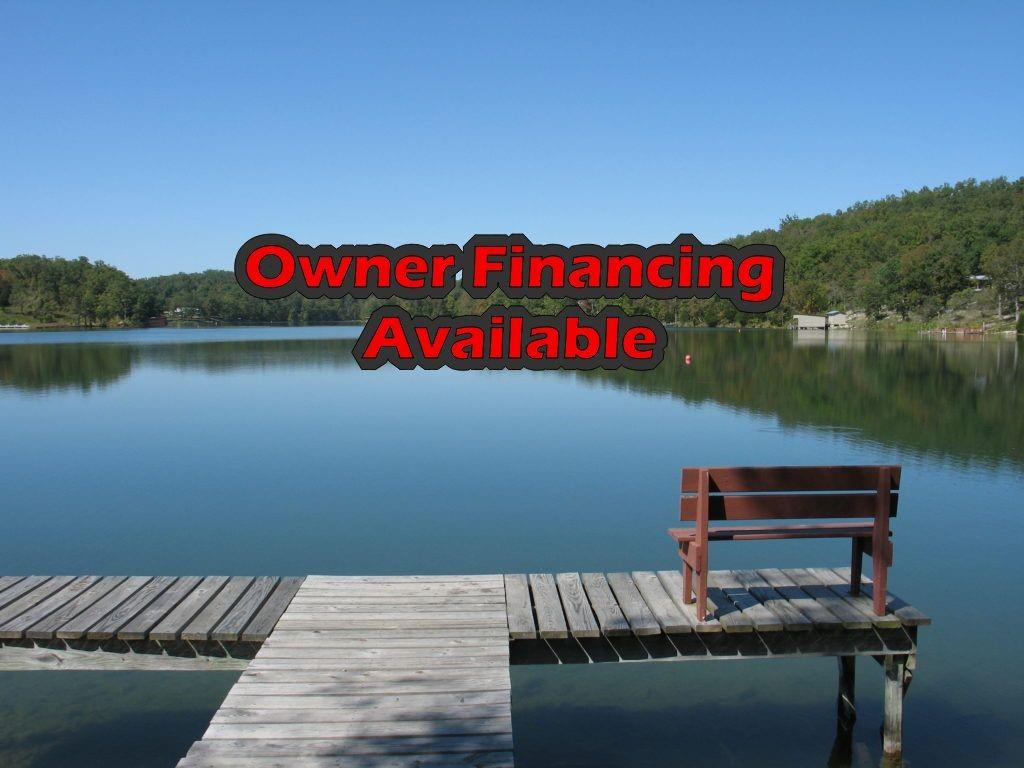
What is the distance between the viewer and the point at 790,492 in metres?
5.81

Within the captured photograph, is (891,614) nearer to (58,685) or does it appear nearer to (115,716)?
(115,716)

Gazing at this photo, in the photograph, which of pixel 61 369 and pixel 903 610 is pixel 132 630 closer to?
pixel 903 610

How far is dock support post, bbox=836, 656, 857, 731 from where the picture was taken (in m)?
6.63

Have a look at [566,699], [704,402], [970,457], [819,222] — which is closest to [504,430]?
[704,402]

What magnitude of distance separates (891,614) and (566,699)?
2864 mm

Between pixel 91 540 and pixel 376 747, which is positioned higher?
pixel 376 747

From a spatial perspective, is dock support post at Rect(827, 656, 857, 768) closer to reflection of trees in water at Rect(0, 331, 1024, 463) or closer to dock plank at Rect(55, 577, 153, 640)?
dock plank at Rect(55, 577, 153, 640)

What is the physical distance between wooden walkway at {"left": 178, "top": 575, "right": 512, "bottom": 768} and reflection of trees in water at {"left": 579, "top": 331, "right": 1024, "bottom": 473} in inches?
652

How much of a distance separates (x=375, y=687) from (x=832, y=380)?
34536mm

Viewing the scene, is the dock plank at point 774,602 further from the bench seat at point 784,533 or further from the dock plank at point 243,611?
the dock plank at point 243,611

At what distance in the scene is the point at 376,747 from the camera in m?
4.16

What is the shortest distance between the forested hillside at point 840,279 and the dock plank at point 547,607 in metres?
94.6

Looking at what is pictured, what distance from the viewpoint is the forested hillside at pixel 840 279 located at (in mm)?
96312

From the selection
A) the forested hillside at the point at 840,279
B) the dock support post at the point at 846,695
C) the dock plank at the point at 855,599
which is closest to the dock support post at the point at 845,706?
the dock support post at the point at 846,695
